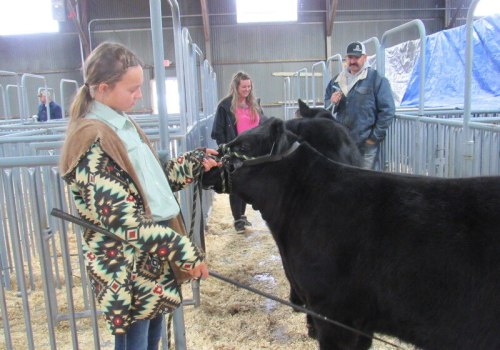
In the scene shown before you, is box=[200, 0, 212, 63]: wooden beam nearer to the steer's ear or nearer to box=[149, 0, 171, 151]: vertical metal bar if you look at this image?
box=[149, 0, 171, 151]: vertical metal bar

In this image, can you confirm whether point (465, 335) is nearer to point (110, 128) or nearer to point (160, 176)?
point (160, 176)

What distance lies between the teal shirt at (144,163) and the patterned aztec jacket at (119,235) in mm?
52

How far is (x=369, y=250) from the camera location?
175 cm

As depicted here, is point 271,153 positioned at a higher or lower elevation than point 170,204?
higher

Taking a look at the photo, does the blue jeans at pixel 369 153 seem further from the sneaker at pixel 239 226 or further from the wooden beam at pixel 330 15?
the wooden beam at pixel 330 15

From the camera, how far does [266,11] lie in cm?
1753

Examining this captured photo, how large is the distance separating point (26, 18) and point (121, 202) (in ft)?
62.8

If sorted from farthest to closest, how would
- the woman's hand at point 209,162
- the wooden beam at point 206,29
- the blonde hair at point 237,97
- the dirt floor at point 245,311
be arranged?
1. the wooden beam at point 206,29
2. the blonde hair at point 237,97
3. the dirt floor at point 245,311
4. the woman's hand at point 209,162

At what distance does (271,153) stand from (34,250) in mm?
3092

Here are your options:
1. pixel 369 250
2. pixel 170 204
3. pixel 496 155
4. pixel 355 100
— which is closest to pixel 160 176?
pixel 170 204

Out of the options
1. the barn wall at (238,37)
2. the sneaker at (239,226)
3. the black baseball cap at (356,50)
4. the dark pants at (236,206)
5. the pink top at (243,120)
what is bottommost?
the sneaker at (239,226)

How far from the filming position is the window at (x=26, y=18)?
56.2 ft

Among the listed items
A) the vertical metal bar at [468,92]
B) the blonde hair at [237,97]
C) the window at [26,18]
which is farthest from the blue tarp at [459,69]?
the window at [26,18]

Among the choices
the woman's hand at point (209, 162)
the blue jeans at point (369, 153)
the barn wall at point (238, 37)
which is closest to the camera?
the woman's hand at point (209, 162)
